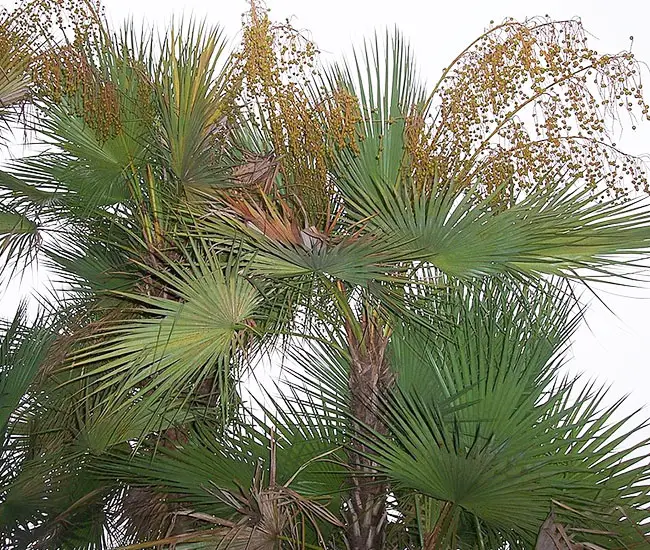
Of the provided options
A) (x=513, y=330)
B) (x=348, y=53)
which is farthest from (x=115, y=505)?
(x=348, y=53)

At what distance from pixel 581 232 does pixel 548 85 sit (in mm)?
301

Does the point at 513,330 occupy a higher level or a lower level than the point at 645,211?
lower

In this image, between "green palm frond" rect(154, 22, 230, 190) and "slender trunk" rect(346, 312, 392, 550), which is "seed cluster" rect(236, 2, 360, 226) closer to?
"green palm frond" rect(154, 22, 230, 190)

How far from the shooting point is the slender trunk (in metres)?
1.92

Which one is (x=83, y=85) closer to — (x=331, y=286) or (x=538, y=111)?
(x=331, y=286)

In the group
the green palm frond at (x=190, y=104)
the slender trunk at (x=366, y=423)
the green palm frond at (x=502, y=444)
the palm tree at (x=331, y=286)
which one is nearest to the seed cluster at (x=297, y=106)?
the palm tree at (x=331, y=286)

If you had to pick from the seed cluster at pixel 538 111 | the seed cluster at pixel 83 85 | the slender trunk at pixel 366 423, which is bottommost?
the slender trunk at pixel 366 423

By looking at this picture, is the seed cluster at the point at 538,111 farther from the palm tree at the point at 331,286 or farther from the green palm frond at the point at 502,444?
the green palm frond at the point at 502,444

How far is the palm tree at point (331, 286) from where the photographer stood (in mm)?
1709

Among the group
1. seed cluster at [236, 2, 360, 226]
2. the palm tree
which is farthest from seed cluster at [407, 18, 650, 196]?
seed cluster at [236, 2, 360, 226]

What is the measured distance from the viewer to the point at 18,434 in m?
2.60

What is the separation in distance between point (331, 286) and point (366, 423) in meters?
0.30

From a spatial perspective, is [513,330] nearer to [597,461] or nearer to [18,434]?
[597,461]

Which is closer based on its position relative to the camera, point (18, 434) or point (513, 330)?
point (513, 330)
